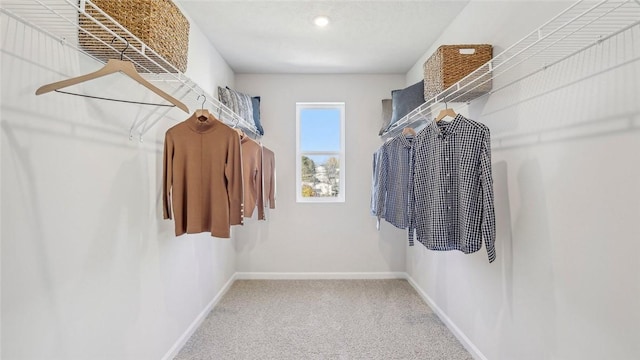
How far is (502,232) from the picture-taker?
1.73m

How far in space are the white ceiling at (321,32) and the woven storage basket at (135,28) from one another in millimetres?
952

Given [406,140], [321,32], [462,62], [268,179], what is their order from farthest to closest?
[268,179] → [321,32] → [406,140] → [462,62]

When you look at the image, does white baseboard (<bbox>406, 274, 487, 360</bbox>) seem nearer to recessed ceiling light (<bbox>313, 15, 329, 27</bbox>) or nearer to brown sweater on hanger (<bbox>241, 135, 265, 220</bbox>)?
brown sweater on hanger (<bbox>241, 135, 265, 220</bbox>)

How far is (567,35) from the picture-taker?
991 millimetres

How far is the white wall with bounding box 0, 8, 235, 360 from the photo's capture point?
100cm

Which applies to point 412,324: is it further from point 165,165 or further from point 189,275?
point 165,165

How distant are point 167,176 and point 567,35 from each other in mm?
1963

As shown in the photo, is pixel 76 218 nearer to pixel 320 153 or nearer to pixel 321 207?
pixel 321 207

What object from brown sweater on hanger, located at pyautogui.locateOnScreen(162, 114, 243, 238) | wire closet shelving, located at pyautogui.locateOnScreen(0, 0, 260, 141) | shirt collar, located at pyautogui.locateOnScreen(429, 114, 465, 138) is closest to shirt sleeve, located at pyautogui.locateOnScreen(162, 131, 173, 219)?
brown sweater on hanger, located at pyautogui.locateOnScreen(162, 114, 243, 238)

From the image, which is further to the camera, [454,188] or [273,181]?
[273,181]

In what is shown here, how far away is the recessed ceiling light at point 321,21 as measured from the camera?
2365 mm

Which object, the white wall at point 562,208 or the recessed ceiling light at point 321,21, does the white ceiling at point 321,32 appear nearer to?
the recessed ceiling light at point 321,21

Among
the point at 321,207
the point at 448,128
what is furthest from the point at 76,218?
the point at 321,207

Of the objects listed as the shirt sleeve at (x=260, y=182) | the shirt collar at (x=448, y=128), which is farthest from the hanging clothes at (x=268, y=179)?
the shirt collar at (x=448, y=128)
